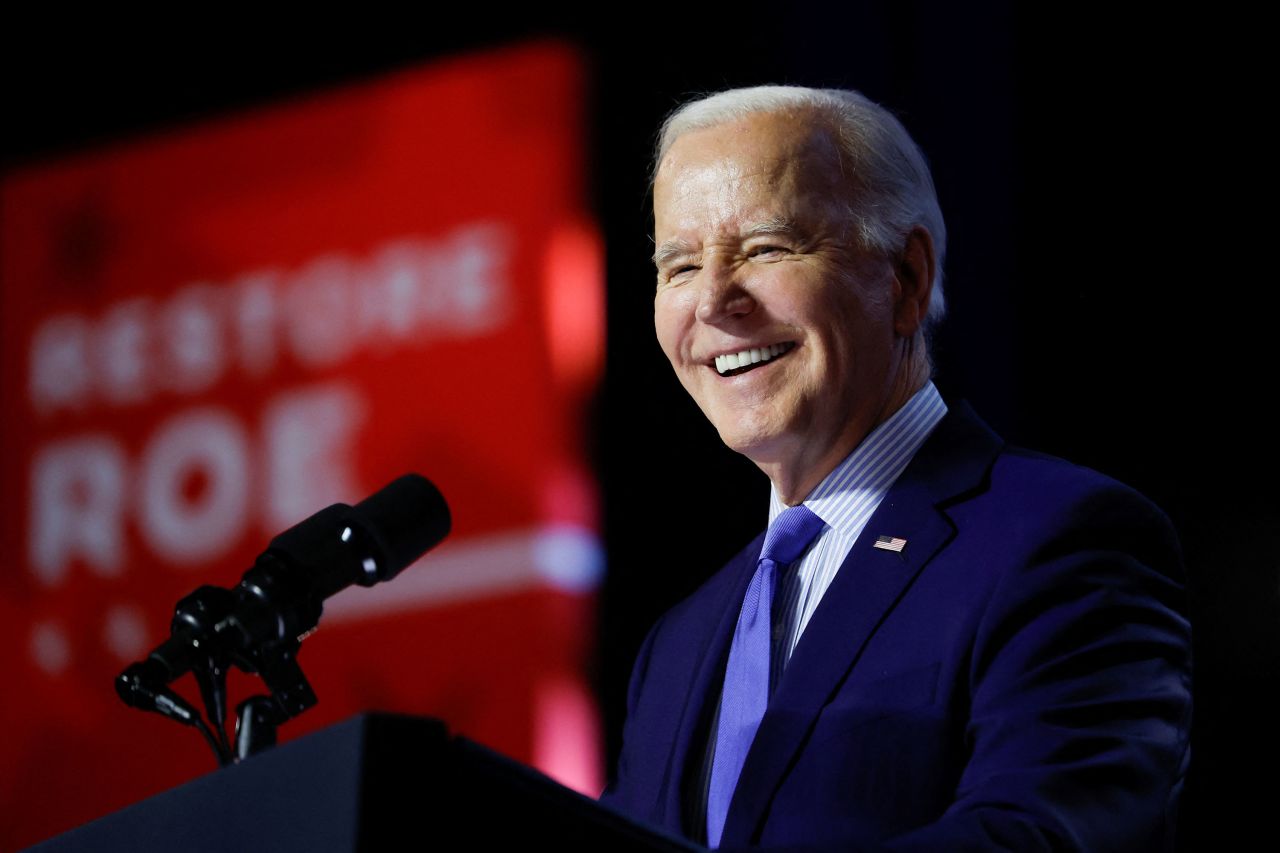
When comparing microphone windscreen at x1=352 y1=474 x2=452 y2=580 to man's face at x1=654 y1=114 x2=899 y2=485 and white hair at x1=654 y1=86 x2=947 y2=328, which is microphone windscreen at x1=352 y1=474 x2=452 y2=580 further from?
white hair at x1=654 y1=86 x2=947 y2=328

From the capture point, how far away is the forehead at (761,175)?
2.06 m

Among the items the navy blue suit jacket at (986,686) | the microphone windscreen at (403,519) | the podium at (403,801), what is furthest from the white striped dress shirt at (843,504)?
the podium at (403,801)

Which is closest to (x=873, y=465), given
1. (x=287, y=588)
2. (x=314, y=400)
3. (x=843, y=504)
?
(x=843, y=504)

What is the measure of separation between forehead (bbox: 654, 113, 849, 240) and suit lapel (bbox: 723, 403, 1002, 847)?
0.38m

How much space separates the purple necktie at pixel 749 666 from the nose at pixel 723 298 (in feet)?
0.92

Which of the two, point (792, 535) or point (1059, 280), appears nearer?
point (792, 535)

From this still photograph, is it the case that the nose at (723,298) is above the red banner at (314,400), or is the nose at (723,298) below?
above

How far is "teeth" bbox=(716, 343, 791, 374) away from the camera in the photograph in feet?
6.75

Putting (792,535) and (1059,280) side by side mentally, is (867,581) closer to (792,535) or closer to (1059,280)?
(792,535)

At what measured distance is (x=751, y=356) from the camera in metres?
2.07

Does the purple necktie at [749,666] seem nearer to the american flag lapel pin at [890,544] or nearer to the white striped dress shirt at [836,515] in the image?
the white striped dress shirt at [836,515]

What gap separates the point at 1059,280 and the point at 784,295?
866 millimetres

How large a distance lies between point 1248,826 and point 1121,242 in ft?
3.27

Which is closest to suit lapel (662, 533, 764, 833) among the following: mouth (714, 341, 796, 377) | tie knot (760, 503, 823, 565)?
tie knot (760, 503, 823, 565)
